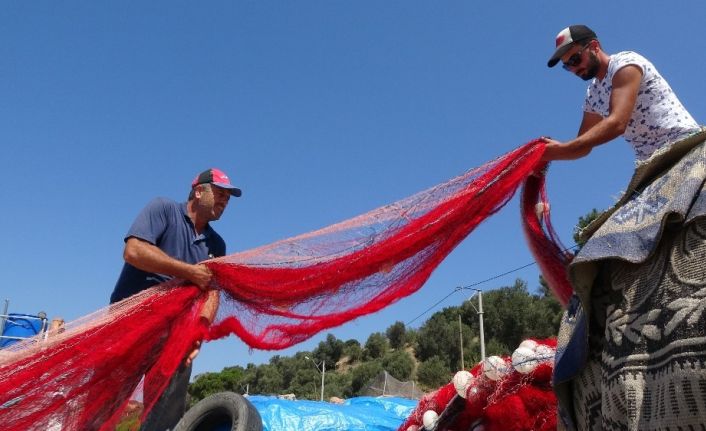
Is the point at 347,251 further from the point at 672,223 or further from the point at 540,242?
the point at 672,223

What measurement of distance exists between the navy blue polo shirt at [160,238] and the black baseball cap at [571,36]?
259cm

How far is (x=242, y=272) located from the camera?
3266 mm

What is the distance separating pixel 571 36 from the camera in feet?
8.63

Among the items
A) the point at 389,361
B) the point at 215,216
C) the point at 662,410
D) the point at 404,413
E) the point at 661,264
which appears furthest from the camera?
the point at 389,361

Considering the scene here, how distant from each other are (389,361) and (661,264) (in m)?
39.8

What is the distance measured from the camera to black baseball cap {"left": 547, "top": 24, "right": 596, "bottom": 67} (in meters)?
2.62

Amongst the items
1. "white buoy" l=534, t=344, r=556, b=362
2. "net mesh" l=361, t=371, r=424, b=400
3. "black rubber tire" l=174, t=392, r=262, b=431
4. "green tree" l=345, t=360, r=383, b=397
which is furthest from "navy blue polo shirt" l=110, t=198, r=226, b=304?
"green tree" l=345, t=360, r=383, b=397

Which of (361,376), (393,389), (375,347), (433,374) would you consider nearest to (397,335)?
(375,347)

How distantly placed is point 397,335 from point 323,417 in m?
44.7

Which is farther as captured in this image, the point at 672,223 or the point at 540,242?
the point at 540,242

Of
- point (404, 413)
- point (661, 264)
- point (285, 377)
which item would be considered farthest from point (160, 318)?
point (285, 377)

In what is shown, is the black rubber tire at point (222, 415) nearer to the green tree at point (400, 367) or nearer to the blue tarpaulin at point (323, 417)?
the blue tarpaulin at point (323, 417)

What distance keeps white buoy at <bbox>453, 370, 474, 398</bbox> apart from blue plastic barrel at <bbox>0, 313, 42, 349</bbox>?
3.49 m

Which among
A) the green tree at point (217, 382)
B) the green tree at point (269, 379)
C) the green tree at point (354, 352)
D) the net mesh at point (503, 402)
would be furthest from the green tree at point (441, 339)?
the net mesh at point (503, 402)
